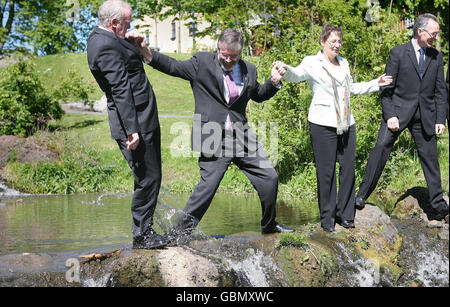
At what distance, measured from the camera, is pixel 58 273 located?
548 centimetres

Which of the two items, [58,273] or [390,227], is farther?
[390,227]

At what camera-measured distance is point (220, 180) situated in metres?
6.29

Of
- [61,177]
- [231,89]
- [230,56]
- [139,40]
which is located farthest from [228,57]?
[61,177]

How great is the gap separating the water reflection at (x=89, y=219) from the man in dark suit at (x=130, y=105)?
48cm

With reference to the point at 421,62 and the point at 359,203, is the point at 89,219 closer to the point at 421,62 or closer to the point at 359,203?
the point at 359,203

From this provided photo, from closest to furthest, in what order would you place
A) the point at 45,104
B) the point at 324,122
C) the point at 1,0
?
1. the point at 324,122
2. the point at 45,104
3. the point at 1,0

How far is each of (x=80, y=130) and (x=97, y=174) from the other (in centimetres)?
656

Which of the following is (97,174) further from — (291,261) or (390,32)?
(291,261)

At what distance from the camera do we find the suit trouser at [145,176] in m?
5.59

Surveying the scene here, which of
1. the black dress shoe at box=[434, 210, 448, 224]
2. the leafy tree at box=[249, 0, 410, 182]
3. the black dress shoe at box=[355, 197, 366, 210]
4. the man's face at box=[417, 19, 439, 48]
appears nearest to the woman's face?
the man's face at box=[417, 19, 439, 48]

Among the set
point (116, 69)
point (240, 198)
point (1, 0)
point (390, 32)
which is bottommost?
point (240, 198)

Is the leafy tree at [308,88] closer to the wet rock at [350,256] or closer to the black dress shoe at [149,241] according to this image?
the wet rock at [350,256]

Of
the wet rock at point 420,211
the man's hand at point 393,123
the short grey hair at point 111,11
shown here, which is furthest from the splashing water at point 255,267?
the wet rock at point 420,211

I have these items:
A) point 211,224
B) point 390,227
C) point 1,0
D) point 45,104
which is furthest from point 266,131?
point 1,0
